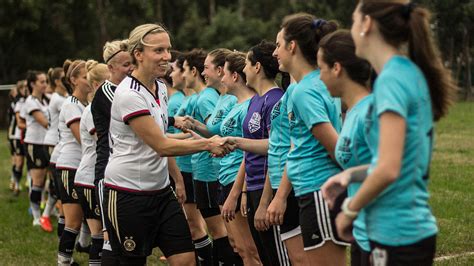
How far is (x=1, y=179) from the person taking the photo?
18.2 meters

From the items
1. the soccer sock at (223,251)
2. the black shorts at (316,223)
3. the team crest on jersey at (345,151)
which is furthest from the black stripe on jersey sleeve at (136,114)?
the soccer sock at (223,251)

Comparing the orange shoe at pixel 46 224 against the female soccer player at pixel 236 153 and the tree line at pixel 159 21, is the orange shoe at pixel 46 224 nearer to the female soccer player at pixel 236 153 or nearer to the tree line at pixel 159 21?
the female soccer player at pixel 236 153

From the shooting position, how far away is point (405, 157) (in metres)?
3.13

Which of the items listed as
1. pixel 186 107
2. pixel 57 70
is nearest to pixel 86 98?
pixel 186 107

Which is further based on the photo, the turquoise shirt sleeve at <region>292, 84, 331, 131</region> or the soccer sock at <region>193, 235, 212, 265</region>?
the soccer sock at <region>193, 235, 212, 265</region>

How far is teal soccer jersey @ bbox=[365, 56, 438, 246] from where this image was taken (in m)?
3.05

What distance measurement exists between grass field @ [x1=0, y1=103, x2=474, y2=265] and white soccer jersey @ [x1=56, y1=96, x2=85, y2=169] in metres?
1.41

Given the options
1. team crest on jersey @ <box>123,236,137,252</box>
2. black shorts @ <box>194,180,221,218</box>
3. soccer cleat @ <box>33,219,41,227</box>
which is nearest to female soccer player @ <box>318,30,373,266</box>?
team crest on jersey @ <box>123,236,137,252</box>

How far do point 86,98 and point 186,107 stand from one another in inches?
40.2

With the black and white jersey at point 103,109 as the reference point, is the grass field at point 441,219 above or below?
below

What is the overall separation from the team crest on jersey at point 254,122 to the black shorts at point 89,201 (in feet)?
6.60

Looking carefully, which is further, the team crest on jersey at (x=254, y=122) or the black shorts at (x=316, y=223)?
the team crest on jersey at (x=254, y=122)

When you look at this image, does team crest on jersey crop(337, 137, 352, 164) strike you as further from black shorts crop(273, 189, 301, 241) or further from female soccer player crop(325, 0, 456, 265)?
black shorts crop(273, 189, 301, 241)

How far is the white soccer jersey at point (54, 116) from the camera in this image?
396 inches
